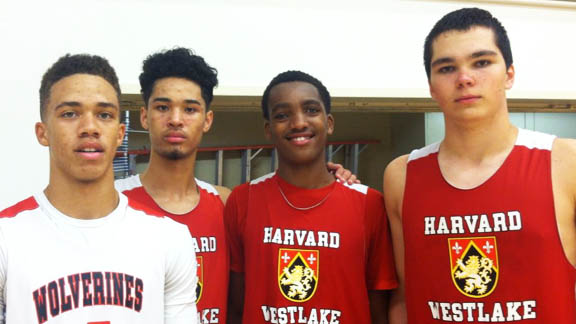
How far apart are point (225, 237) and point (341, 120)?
234 inches

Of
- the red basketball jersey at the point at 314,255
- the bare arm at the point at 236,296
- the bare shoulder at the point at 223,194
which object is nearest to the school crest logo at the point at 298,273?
the red basketball jersey at the point at 314,255

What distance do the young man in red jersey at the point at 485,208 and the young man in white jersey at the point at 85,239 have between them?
0.87 metres

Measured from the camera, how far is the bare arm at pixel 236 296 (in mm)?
2006

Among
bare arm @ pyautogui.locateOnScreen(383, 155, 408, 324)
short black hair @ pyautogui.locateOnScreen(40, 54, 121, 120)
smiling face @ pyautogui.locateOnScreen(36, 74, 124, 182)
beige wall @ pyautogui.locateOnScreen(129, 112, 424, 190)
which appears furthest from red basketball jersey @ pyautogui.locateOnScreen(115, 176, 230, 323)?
beige wall @ pyautogui.locateOnScreen(129, 112, 424, 190)

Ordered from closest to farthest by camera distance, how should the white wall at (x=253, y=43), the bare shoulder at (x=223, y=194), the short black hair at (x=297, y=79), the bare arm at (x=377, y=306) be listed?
the bare arm at (x=377, y=306) → the short black hair at (x=297, y=79) → the bare shoulder at (x=223, y=194) → the white wall at (x=253, y=43)

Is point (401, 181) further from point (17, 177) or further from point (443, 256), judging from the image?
point (17, 177)

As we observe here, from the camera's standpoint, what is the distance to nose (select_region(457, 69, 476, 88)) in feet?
5.10

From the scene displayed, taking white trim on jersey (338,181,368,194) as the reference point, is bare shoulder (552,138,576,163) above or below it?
above

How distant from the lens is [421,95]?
340 centimetres

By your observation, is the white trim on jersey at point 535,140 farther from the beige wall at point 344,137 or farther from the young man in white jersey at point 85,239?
the beige wall at point 344,137

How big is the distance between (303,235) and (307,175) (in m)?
0.27

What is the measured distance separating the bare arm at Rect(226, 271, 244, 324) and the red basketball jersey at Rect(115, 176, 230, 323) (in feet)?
0.17

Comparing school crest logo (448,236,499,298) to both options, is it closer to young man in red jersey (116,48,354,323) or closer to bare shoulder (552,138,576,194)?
bare shoulder (552,138,576,194)

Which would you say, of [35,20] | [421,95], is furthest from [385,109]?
[35,20]
